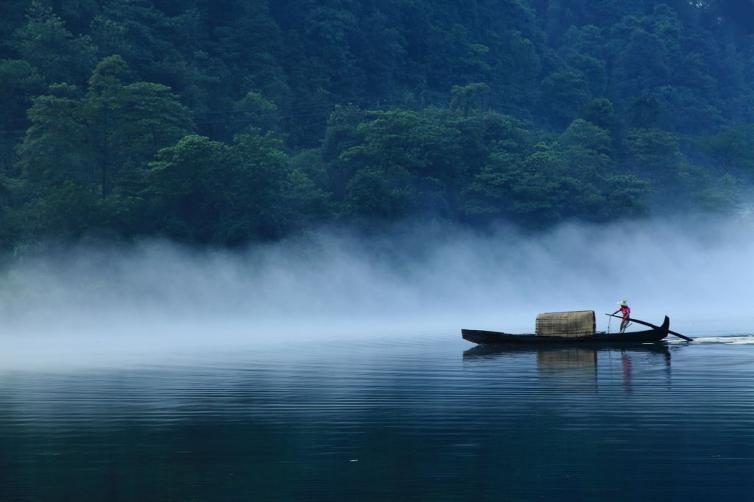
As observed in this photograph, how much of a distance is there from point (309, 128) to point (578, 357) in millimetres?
86738

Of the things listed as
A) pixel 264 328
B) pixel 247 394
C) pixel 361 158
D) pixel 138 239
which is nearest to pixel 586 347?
pixel 247 394

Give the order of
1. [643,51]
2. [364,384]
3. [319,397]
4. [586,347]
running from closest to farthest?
[319,397], [364,384], [586,347], [643,51]

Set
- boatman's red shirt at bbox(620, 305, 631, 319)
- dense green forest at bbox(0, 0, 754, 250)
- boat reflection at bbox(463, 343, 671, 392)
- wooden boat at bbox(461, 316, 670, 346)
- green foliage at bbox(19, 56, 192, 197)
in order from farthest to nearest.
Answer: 1. green foliage at bbox(19, 56, 192, 197)
2. dense green forest at bbox(0, 0, 754, 250)
3. boatman's red shirt at bbox(620, 305, 631, 319)
4. wooden boat at bbox(461, 316, 670, 346)
5. boat reflection at bbox(463, 343, 671, 392)

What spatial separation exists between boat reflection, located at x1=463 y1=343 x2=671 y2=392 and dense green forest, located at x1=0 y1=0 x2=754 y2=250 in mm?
40202

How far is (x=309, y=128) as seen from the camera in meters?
134

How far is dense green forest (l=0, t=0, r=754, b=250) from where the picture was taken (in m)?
93.9

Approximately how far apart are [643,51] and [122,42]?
3778 inches

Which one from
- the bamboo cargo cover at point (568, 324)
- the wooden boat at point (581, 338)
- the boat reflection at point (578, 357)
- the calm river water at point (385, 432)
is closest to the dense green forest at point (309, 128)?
the wooden boat at point (581, 338)

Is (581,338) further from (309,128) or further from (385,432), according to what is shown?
(309,128)

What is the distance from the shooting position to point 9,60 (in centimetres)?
11088

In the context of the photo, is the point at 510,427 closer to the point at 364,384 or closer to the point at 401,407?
the point at 401,407

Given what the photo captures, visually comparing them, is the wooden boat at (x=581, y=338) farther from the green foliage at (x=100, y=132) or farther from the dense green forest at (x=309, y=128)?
the green foliage at (x=100, y=132)

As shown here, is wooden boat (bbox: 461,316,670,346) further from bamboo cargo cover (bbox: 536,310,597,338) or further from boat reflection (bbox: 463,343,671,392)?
bamboo cargo cover (bbox: 536,310,597,338)

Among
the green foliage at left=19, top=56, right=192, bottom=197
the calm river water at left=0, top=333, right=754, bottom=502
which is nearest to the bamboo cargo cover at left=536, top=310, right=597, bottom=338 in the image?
the calm river water at left=0, top=333, right=754, bottom=502
